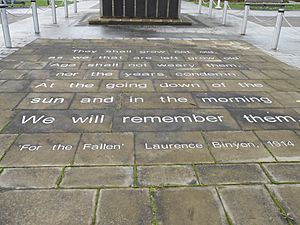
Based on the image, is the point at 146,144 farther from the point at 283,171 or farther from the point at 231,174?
the point at 283,171

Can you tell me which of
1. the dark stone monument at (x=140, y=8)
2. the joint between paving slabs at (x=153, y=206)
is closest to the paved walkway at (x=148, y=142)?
the joint between paving slabs at (x=153, y=206)

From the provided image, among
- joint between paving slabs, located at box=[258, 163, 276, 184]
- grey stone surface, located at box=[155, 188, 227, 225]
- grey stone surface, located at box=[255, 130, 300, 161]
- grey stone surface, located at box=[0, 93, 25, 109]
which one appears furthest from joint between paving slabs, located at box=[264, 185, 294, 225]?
grey stone surface, located at box=[0, 93, 25, 109]

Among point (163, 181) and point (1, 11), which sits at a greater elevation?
point (1, 11)

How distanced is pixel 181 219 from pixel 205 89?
12.4ft

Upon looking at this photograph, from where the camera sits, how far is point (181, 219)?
8.79ft

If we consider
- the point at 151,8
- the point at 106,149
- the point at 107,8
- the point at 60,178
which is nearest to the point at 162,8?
the point at 151,8

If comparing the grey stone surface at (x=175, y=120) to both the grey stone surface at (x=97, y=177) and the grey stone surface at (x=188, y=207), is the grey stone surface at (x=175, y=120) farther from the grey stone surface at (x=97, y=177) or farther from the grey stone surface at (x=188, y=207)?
the grey stone surface at (x=188, y=207)

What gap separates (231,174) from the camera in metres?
3.35

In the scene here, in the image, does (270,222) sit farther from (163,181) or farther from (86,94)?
(86,94)

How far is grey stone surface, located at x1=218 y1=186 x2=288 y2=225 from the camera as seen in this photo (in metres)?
2.70

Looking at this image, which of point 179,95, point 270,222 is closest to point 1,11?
point 179,95

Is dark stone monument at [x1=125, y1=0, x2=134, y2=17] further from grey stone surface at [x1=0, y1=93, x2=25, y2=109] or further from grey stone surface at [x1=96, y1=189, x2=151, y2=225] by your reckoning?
grey stone surface at [x1=96, y1=189, x2=151, y2=225]

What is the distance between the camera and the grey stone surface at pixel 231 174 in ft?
10.6

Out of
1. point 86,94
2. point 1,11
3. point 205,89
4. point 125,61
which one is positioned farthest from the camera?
point 1,11
